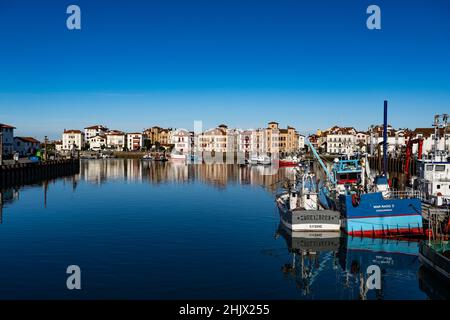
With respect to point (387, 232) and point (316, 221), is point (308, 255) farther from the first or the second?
point (387, 232)

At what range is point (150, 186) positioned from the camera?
73.6m

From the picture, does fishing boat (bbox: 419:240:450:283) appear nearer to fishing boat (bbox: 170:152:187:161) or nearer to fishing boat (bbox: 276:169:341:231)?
fishing boat (bbox: 276:169:341:231)

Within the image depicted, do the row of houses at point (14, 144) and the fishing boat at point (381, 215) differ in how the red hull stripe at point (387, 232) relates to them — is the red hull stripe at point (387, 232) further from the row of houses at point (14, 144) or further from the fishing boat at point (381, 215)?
the row of houses at point (14, 144)

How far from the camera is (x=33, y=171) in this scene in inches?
3344

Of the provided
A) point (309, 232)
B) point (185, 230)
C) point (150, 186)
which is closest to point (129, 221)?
point (185, 230)

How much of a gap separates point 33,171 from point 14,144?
6177 centimetres

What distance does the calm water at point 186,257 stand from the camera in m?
22.5

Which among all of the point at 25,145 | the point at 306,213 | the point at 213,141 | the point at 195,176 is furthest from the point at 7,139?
the point at 306,213

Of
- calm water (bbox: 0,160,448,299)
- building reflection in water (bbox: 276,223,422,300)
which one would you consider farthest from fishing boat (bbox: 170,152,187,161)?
building reflection in water (bbox: 276,223,422,300)

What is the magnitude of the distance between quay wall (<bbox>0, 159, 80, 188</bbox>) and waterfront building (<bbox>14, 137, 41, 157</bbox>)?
40.2 meters

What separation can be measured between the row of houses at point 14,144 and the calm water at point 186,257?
3005 inches
